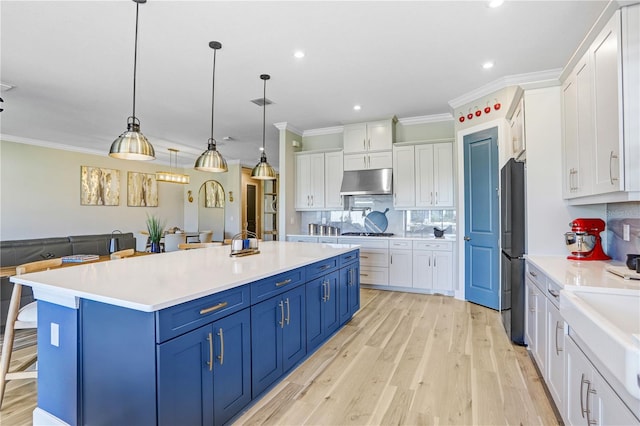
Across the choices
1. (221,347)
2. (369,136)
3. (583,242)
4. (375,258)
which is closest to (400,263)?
(375,258)

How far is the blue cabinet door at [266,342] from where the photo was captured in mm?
1940

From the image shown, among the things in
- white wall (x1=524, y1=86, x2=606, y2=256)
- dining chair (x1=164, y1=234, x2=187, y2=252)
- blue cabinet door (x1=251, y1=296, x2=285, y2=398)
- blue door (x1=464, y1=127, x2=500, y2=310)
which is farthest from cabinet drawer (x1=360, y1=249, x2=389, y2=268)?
dining chair (x1=164, y1=234, x2=187, y2=252)

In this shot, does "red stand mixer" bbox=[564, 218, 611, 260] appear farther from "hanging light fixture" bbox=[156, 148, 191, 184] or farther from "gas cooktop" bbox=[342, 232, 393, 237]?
"hanging light fixture" bbox=[156, 148, 191, 184]

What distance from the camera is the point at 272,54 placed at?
309 cm

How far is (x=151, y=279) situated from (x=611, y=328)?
211cm

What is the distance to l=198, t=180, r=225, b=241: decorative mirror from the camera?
9.06 m

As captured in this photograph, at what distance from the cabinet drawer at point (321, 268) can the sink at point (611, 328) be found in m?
1.67

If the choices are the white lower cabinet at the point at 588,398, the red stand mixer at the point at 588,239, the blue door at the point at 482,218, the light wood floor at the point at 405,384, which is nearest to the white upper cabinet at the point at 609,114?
the red stand mixer at the point at 588,239

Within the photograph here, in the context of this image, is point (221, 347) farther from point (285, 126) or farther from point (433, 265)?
point (285, 126)

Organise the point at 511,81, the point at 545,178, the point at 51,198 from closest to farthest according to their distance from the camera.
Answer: the point at 545,178 < the point at 511,81 < the point at 51,198

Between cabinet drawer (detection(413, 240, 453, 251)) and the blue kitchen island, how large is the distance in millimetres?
2969

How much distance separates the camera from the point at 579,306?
129cm

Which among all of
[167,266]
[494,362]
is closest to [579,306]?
[494,362]

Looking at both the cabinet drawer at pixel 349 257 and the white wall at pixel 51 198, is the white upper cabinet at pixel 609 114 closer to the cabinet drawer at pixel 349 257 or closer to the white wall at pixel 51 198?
the cabinet drawer at pixel 349 257
